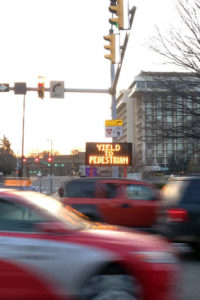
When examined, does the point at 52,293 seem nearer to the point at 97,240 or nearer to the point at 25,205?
the point at 97,240

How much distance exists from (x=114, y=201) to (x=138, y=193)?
2.41 ft

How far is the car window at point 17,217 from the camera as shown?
4.22 metres

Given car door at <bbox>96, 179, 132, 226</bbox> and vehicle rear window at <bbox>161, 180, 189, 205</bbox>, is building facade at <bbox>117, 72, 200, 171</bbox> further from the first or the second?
vehicle rear window at <bbox>161, 180, 189, 205</bbox>

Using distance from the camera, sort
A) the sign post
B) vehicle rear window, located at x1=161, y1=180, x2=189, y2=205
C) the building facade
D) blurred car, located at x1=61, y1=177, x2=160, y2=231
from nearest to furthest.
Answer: vehicle rear window, located at x1=161, y1=180, x2=189, y2=205, blurred car, located at x1=61, y1=177, x2=160, y2=231, the sign post, the building facade

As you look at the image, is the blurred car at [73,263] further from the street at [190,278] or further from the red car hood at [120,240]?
the street at [190,278]

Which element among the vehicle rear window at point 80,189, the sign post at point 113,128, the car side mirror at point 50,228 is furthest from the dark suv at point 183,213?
the sign post at point 113,128

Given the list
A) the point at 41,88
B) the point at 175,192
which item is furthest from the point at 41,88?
the point at 175,192

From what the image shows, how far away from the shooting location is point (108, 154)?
63.8ft

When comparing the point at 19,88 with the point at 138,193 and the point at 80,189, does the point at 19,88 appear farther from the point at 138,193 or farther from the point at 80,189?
the point at 138,193

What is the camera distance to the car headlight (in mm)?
4035

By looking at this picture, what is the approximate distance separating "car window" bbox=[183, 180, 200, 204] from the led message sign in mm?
11578

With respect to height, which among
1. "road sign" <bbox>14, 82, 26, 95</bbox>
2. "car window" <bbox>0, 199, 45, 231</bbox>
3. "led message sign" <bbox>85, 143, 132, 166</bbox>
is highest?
"road sign" <bbox>14, 82, 26, 95</bbox>

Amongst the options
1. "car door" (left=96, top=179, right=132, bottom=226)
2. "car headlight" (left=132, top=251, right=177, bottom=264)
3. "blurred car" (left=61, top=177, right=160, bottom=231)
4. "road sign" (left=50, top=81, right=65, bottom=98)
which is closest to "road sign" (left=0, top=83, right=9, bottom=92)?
"road sign" (left=50, top=81, right=65, bottom=98)

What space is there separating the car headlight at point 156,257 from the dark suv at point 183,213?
3.32m
